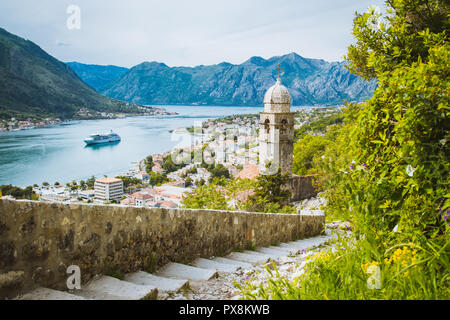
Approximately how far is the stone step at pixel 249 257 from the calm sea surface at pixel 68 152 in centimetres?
2474

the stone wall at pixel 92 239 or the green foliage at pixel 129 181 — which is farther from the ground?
the stone wall at pixel 92 239

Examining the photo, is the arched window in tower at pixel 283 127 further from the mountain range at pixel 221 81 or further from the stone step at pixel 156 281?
the mountain range at pixel 221 81

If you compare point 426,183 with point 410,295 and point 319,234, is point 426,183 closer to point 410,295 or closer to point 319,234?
point 410,295

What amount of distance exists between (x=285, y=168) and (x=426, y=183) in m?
15.4

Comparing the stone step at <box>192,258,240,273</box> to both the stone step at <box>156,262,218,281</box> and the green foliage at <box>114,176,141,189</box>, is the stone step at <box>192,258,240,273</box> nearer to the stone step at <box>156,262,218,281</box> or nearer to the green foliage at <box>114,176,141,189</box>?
the stone step at <box>156,262,218,281</box>

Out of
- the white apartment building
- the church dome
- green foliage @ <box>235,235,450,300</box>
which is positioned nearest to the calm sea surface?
the white apartment building

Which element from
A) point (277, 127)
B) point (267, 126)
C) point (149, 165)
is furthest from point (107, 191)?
point (149, 165)

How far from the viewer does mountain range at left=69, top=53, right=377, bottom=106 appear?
7531 centimetres

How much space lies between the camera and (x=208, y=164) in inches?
1507

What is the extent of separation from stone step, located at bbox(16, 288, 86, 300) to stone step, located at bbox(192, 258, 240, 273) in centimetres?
137

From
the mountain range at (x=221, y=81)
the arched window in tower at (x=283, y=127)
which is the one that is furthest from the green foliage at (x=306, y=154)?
the mountain range at (x=221, y=81)

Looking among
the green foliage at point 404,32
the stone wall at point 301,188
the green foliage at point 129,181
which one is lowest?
the green foliage at point 129,181

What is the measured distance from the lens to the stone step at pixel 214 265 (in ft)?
9.06
